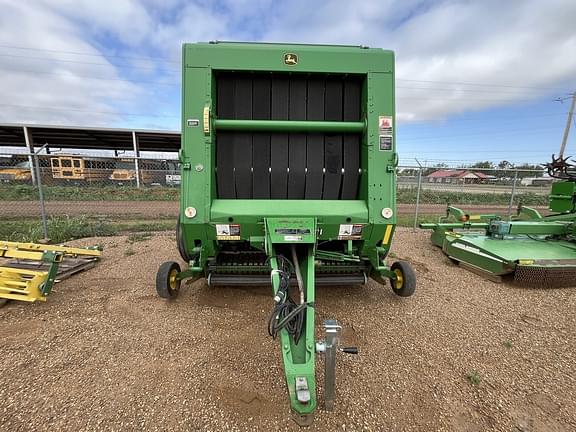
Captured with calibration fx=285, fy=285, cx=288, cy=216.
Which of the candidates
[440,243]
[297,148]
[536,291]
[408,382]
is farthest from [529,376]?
[440,243]

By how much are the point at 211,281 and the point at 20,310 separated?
216 cm

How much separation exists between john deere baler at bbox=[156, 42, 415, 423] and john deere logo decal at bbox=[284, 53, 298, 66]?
0.04 ft

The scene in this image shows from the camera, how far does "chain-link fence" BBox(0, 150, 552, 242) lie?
707 cm

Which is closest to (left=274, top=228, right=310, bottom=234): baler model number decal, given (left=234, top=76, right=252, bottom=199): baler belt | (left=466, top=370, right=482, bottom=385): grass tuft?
(left=234, top=76, right=252, bottom=199): baler belt

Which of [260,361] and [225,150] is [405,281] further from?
[225,150]

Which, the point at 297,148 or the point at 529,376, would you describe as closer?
the point at 529,376

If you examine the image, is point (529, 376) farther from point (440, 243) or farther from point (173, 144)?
point (173, 144)

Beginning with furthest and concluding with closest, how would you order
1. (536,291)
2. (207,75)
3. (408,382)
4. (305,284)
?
(536,291) < (207,75) < (305,284) < (408,382)

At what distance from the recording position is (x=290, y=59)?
9.55ft

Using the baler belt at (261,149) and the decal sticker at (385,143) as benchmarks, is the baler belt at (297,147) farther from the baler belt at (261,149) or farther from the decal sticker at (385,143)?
the decal sticker at (385,143)

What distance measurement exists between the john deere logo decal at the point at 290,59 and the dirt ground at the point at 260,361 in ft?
8.95

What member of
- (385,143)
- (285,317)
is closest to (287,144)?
(385,143)

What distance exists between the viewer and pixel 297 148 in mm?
3275

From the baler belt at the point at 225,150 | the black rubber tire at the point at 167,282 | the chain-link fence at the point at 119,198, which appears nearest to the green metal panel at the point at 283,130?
the baler belt at the point at 225,150
